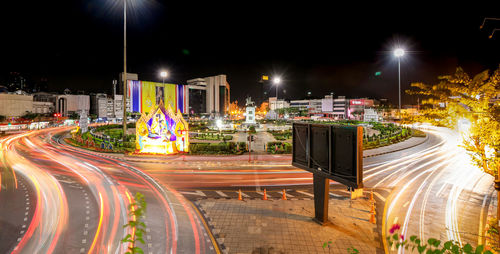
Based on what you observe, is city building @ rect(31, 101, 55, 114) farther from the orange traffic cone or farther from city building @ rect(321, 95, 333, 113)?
city building @ rect(321, 95, 333, 113)

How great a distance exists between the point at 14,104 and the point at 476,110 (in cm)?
12978

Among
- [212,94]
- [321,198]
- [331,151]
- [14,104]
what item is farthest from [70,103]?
[331,151]

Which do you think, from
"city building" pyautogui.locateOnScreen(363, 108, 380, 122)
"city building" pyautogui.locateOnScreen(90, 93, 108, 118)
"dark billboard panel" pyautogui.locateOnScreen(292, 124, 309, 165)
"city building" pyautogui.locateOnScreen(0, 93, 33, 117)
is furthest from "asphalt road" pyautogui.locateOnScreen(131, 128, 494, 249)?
"city building" pyautogui.locateOnScreen(90, 93, 108, 118)

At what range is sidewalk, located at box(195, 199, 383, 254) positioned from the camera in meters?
9.29

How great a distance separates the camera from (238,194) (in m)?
15.1

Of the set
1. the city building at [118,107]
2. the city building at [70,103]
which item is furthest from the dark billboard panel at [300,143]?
the city building at [118,107]

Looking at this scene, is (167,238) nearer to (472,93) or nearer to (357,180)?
(357,180)

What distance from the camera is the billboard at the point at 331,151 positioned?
9273 mm

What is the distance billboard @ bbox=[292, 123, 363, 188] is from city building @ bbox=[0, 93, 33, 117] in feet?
397

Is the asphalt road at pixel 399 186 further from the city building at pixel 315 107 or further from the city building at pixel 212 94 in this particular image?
the city building at pixel 212 94

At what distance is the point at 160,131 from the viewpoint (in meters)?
27.5

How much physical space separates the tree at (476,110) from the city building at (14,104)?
414ft

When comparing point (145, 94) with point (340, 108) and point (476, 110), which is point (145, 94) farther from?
point (476, 110)

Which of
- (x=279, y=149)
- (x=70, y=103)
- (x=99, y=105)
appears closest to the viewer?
(x=279, y=149)
